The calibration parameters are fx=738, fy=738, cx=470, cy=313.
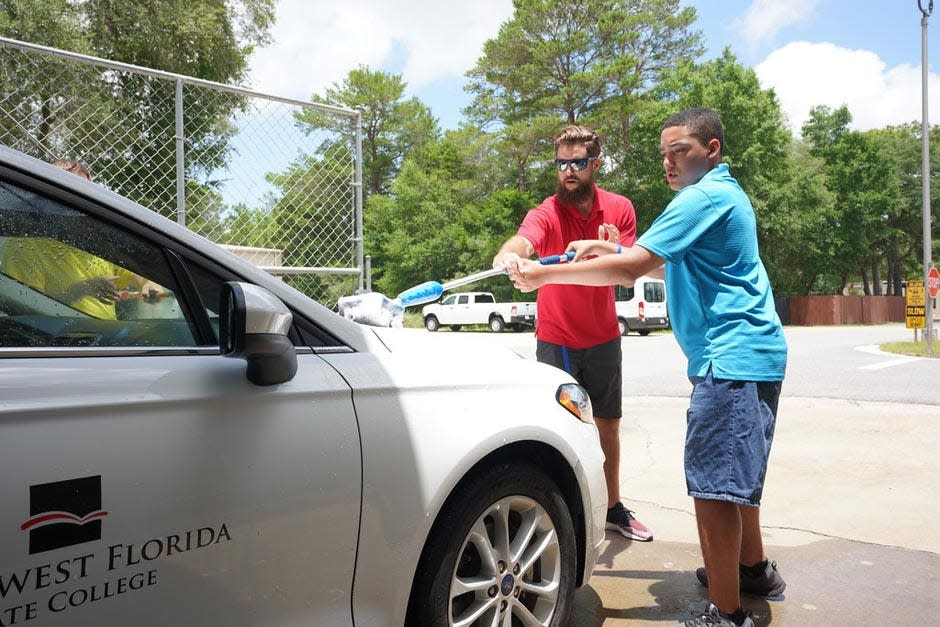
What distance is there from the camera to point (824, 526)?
4.16 meters

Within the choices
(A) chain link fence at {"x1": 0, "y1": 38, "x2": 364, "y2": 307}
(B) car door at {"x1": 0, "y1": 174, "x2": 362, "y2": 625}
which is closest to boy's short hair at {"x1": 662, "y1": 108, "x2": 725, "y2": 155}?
(B) car door at {"x1": 0, "y1": 174, "x2": 362, "y2": 625}

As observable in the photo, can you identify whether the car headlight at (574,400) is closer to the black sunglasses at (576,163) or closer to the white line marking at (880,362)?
the black sunglasses at (576,163)

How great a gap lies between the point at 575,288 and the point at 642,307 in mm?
23432

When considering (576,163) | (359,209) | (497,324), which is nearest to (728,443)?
(576,163)

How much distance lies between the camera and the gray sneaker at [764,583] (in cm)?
313

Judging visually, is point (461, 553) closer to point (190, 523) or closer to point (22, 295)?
point (190, 523)

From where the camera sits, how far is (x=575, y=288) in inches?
148

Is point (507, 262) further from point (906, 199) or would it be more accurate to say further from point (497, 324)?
point (906, 199)

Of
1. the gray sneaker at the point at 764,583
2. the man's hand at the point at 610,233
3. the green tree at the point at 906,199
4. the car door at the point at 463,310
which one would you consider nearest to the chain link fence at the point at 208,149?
the man's hand at the point at 610,233

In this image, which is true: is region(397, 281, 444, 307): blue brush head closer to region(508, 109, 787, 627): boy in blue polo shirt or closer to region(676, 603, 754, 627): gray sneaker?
region(508, 109, 787, 627): boy in blue polo shirt

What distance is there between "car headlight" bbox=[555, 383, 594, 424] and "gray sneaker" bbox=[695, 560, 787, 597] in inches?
40.2

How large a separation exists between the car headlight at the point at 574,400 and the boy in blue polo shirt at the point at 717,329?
373 mm

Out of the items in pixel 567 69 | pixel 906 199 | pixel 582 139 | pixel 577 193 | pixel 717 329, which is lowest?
pixel 717 329

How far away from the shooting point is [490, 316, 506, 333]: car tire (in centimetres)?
3189
